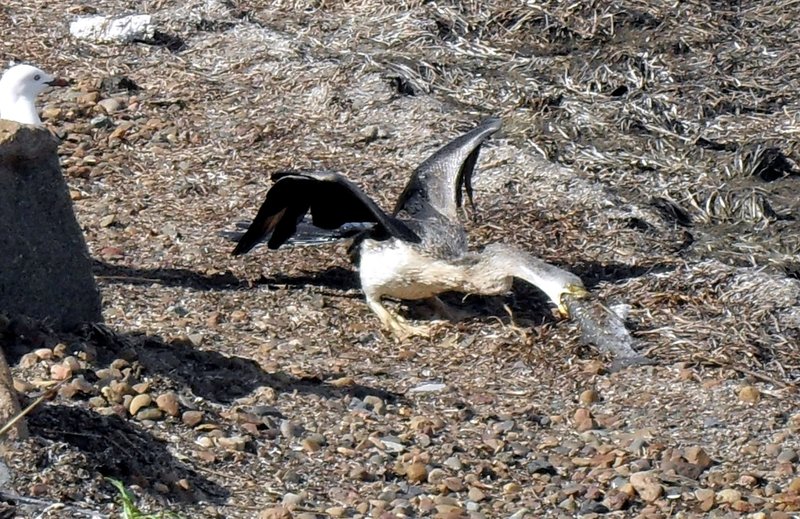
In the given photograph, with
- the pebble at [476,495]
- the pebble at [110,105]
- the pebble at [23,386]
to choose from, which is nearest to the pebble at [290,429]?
the pebble at [476,495]

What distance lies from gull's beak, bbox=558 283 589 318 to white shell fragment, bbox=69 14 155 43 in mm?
4433

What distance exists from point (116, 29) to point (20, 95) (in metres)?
2.29

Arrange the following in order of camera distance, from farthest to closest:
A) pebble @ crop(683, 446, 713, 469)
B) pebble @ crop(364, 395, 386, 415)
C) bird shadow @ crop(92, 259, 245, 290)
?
bird shadow @ crop(92, 259, 245, 290)
pebble @ crop(364, 395, 386, 415)
pebble @ crop(683, 446, 713, 469)

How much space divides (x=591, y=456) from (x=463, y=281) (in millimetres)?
1548

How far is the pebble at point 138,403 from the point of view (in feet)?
15.4

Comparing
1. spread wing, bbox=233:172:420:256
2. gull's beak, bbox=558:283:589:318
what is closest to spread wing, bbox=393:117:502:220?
spread wing, bbox=233:172:420:256

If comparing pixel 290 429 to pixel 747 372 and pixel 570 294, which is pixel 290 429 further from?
pixel 747 372

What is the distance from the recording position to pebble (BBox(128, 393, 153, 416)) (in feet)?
15.4

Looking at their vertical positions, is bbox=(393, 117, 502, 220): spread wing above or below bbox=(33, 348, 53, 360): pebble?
below

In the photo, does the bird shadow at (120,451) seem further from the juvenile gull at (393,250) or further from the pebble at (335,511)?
the juvenile gull at (393,250)

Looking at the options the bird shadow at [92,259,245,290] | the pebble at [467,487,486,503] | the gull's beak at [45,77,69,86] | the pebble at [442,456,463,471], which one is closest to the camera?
the pebble at [467,487,486,503]

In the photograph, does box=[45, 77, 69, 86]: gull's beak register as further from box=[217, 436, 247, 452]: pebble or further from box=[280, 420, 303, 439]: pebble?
box=[217, 436, 247, 452]: pebble

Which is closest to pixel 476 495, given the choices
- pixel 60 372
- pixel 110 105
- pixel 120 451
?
pixel 120 451

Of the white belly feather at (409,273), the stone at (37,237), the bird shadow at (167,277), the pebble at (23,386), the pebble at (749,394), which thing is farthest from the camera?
the bird shadow at (167,277)
